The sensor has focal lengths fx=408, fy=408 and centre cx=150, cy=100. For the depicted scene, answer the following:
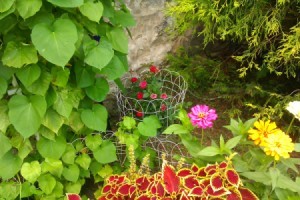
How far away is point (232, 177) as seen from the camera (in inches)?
71.5

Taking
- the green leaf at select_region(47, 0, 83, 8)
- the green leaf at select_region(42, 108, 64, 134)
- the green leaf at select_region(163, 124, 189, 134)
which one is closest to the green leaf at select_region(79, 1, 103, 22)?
the green leaf at select_region(47, 0, 83, 8)

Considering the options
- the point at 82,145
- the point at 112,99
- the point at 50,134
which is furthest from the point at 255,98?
the point at 50,134

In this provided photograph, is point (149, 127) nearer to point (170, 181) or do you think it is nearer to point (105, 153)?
point (105, 153)

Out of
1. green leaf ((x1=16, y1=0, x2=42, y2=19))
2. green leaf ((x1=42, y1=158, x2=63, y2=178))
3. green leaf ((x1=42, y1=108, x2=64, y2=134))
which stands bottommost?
green leaf ((x1=42, y1=158, x2=63, y2=178))

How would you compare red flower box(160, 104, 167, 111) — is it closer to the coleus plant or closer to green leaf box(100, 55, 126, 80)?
green leaf box(100, 55, 126, 80)

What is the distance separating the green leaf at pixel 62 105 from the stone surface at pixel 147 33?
113 cm

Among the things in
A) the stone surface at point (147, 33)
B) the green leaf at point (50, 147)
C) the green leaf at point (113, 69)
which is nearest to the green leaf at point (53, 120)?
the green leaf at point (50, 147)

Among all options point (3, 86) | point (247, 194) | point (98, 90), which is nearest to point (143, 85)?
point (98, 90)

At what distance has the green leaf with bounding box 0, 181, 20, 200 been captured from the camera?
2299 mm

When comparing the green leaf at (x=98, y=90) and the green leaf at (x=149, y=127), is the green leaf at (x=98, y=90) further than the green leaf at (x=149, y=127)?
No

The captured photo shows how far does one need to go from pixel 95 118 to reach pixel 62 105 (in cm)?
24

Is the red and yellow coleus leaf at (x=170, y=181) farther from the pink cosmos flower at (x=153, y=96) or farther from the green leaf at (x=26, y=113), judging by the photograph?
the pink cosmos flower at (x=153, y=96)

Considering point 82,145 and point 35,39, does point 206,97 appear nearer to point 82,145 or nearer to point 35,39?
point 82,145

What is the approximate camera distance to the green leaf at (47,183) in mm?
2250
